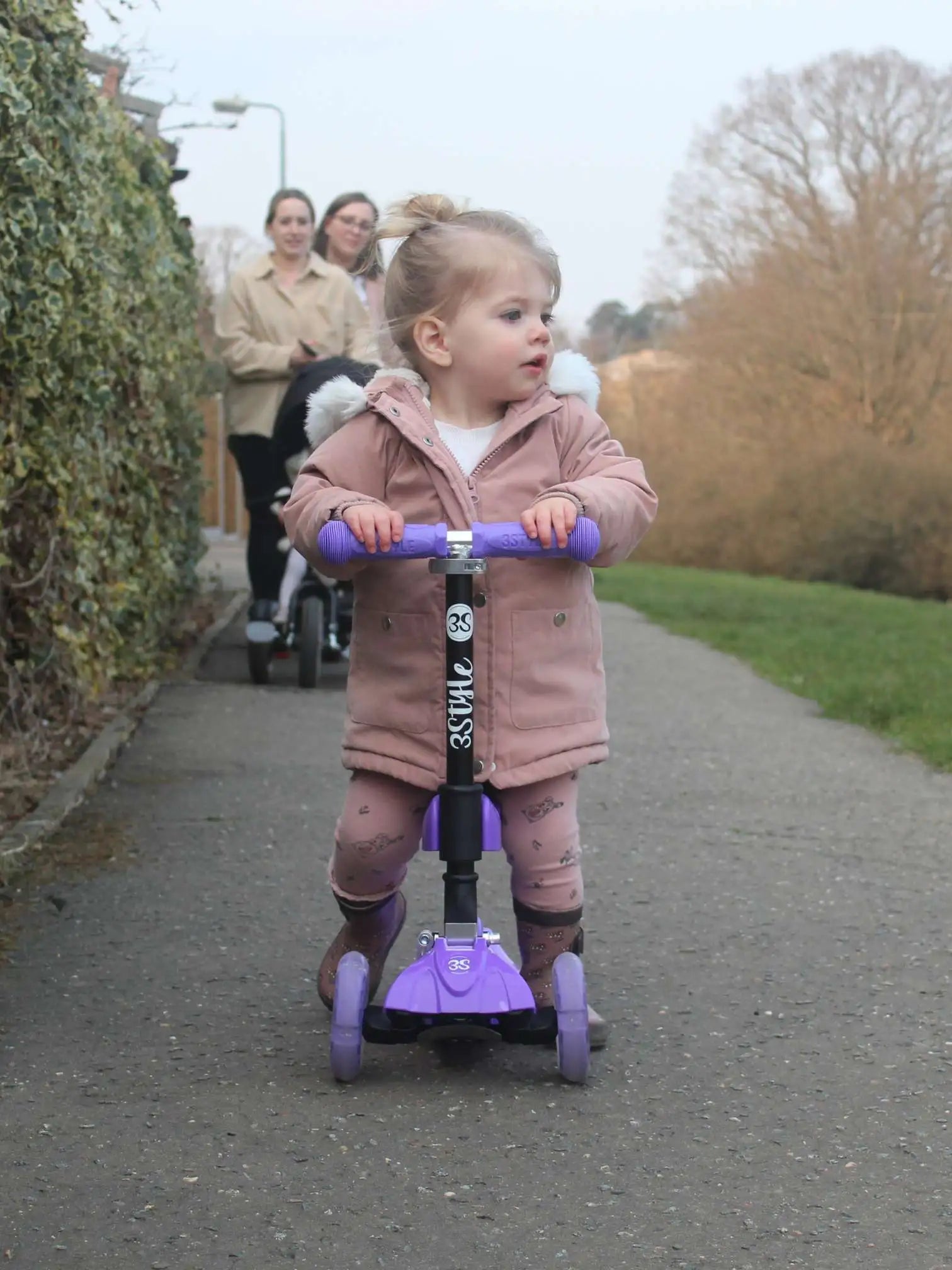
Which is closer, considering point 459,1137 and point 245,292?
point 459,1137

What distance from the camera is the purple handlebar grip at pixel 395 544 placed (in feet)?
10.8

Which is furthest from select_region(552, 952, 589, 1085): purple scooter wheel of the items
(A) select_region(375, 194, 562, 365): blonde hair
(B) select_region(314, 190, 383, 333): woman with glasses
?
(B) select_region(314, 190, 383, 333): woman with glasses

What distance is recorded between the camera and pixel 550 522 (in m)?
3.26

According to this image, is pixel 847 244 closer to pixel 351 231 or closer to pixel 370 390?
pixel 351 231

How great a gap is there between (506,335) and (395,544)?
0.56 meters

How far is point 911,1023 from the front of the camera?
12.6 ft

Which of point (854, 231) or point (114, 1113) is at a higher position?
point (854, 231)

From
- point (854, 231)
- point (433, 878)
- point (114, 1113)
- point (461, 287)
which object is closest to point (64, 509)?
point (433, 878)

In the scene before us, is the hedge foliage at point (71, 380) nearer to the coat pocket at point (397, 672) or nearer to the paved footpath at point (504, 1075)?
the paved footpath at point (504, 1075)

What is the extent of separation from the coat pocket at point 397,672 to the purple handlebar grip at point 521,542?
295mm

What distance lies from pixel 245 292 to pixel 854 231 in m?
24.2

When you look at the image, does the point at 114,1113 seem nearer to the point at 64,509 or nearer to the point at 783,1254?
the point at 783,1254

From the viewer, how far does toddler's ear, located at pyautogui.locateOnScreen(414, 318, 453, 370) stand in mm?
3641

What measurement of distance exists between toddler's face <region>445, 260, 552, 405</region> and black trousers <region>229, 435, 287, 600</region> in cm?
549
